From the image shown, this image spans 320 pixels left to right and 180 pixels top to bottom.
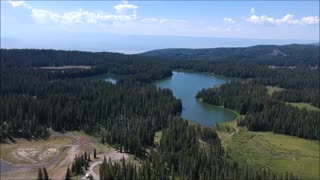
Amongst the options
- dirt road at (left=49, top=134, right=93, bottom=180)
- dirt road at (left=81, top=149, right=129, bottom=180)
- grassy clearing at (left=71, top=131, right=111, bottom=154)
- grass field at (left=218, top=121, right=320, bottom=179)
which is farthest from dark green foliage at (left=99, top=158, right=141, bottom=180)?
grass field at (left=218, top=121, right=320, bottom=179)

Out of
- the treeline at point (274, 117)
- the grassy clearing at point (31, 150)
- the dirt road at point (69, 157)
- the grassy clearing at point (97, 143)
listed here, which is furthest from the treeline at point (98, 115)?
the treeline at point (274, 117)

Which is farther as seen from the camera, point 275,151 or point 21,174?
point 275,151

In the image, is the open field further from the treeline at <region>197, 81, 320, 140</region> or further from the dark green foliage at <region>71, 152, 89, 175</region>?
the treeline at <region>197, 81, 320, 140</region>

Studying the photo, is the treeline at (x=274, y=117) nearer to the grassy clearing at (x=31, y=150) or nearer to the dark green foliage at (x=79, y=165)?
the grassy clearing at (x=31, y=150)

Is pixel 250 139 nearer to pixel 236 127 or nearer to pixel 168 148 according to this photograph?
pixel 236 127

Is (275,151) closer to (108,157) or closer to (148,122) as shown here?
(148,122)

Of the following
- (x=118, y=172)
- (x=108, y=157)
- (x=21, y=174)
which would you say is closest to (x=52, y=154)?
(x=21, y=174)
